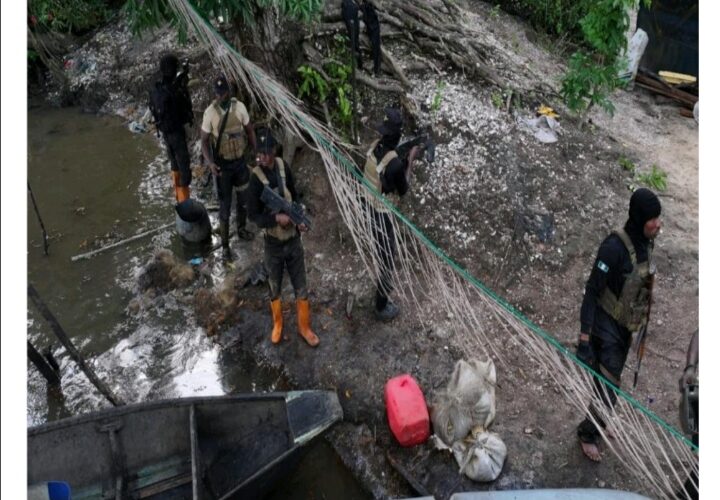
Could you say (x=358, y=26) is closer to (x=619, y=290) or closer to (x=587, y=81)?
(x=587, y=81)

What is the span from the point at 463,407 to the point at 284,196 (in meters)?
2.18

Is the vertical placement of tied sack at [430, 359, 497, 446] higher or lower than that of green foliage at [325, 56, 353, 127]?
lower

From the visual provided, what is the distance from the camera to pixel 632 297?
356cm

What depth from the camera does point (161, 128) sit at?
6133 millimetres

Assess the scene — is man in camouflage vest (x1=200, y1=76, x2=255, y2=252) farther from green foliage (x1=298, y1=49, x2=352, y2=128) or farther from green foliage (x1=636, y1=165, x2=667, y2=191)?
green foliage (x1=636, y1=165, x2=667, y2=191)

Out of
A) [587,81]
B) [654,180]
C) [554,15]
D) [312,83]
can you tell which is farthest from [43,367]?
[554,15]

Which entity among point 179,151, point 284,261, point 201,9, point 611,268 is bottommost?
point 284,261

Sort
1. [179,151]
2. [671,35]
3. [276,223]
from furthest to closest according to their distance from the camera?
[671,35], [179,151], [276,223]

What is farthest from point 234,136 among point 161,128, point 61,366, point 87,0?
point 87,0

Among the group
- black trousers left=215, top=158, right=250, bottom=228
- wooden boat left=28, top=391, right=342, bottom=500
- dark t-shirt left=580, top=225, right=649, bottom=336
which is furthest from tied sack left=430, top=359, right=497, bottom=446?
black trousers left=215, top=158, right=250, bottom=228

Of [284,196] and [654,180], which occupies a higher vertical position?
[284,196]

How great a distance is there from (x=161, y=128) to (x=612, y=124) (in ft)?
19.5

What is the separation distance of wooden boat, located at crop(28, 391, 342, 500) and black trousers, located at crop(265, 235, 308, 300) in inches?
40.5

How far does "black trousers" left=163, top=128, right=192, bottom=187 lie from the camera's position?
6.25 meters
